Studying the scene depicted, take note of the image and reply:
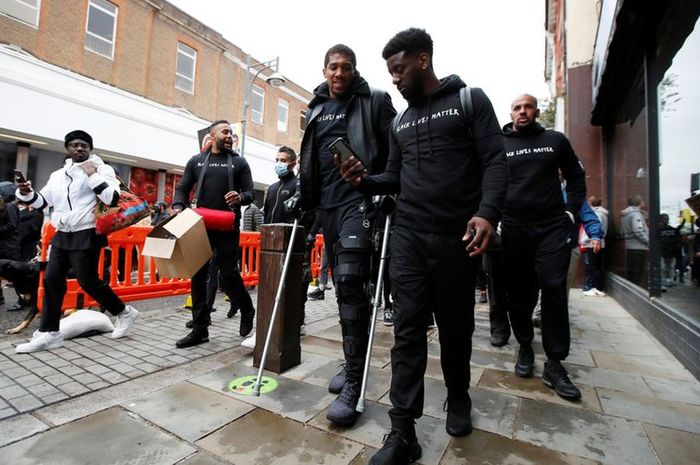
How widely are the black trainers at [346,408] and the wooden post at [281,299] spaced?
0.93 m

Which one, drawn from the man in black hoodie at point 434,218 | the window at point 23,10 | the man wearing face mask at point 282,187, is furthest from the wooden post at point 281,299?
the window at point 23,10

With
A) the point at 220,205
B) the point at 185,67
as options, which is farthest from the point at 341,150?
the point at 185,67

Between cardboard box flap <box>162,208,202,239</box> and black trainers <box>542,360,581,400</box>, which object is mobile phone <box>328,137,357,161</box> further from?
black trainers <box>542,360,581,400</box>

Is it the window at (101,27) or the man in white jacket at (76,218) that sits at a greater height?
the window at (101,27)

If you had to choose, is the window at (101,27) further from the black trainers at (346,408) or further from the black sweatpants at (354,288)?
the black trainers at (346,408)

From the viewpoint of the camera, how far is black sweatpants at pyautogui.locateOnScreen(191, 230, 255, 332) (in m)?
3.93

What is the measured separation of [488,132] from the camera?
2014 millimetres

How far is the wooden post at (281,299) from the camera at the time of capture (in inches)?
125

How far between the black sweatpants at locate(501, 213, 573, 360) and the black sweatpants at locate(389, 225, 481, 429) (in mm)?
1190

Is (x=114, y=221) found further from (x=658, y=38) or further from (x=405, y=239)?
(x=658, y=38)

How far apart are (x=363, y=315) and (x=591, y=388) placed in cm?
193

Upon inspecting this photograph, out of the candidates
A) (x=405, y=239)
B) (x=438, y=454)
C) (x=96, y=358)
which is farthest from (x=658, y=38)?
(x=96, y=358)

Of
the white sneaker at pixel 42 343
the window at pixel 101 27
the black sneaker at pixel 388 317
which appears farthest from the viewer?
the window at pixel 101 27

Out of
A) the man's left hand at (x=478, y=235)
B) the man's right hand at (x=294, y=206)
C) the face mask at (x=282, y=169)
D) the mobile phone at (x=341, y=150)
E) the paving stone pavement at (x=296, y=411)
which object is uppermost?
the face mask at (x=282, y=169)
